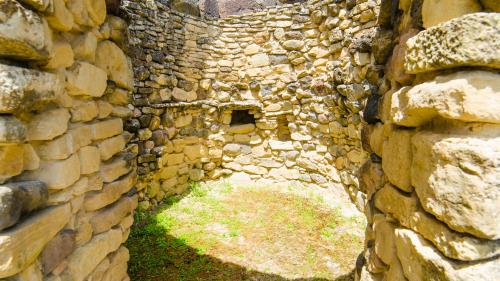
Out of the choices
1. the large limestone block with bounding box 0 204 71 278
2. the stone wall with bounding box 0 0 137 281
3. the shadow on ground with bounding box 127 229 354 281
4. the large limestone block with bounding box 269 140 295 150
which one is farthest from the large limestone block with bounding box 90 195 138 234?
the large limestone block with bounding box 269 140 295 150

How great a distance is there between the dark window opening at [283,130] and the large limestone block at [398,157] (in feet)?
13.3

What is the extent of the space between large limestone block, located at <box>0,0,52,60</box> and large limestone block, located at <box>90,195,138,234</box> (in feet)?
2.91

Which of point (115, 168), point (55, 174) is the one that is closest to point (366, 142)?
point (115, 168)

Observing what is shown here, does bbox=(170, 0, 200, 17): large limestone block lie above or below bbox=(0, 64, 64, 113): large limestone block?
above

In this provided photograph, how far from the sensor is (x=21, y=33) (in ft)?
2.88

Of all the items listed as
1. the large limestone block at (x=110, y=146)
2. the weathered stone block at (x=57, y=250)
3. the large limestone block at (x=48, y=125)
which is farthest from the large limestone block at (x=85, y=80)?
the weathered stone block at (x=57, y=250)

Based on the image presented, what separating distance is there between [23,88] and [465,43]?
4.46 feet

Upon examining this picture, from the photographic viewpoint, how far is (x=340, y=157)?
438cm

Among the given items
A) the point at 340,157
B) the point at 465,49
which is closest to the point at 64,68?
the point at 465,49

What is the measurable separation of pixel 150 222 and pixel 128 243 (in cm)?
56

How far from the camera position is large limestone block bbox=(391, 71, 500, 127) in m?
0.75

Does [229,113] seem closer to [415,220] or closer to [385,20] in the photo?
[385,20]

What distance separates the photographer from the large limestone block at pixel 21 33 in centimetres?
84

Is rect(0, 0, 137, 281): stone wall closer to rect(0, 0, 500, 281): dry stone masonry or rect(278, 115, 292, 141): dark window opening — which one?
rect(0, 0, 500, 281): dry stone masonry
